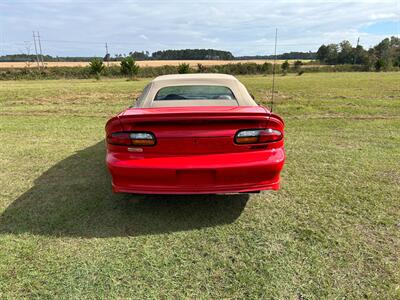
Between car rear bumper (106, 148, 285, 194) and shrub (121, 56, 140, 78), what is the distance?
41775 mm

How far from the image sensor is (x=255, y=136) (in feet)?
8.99

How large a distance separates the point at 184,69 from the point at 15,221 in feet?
139

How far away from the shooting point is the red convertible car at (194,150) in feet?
8.76

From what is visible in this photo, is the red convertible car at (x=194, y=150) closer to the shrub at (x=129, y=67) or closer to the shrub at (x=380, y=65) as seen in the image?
the shrub at (x=129, y=67)

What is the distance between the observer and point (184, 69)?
43406mm

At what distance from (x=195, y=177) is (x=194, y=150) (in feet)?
0.84

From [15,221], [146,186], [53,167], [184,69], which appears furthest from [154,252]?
[184,69]

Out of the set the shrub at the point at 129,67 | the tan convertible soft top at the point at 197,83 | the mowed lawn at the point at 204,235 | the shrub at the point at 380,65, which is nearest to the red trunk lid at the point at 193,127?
the tan convertible soft top at the point at 197,83

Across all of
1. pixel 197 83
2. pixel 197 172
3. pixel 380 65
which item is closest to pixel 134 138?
pixel 197 172

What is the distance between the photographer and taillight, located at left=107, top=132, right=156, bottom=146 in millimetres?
2701

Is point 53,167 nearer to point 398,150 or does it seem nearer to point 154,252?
point 154,252

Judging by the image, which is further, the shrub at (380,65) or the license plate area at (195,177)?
the shrub at (380,65)

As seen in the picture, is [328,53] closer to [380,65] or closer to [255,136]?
[380,65]

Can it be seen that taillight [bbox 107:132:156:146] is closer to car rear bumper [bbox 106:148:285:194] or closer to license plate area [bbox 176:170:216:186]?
car rear bumper [bbox 106:148:285:194]
